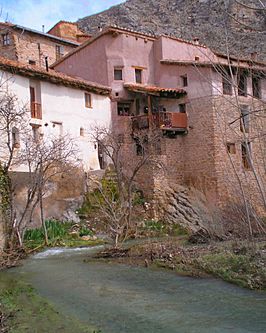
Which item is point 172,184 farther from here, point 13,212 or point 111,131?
point 13,212

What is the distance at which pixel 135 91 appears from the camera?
1095 inches

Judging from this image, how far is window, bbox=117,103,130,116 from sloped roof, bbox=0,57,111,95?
137 centimetres

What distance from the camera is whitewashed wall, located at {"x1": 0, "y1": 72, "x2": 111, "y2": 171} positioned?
22750 mm

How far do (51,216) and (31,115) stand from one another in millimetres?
5299

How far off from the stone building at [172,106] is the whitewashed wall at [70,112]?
1292 millimetres

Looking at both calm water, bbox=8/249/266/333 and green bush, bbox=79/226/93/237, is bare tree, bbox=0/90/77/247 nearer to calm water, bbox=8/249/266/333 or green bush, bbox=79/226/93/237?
green bush, bbox=79/226/93/237

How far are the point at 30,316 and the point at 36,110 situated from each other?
16975 mm

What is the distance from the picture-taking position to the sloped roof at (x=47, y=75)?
71.9 ft

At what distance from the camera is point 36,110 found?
76.3 feet

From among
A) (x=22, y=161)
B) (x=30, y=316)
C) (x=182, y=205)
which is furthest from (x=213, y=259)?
(x=182, y=205)

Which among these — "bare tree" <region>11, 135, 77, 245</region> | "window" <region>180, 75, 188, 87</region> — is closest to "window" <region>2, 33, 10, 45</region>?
"bare tree" <region>11, 135, 77, 245</region>

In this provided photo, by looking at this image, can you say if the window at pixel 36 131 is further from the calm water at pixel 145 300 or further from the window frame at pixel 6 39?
the window frame at pixel 6 39

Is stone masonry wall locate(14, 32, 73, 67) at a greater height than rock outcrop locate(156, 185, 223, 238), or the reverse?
stone masonry wall locate(14, 32, 73, 67)

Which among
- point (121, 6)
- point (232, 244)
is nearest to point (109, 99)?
point (232, 244)
